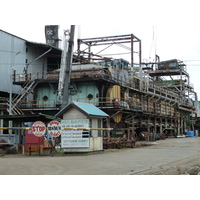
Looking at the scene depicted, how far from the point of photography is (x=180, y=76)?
68.2 meters

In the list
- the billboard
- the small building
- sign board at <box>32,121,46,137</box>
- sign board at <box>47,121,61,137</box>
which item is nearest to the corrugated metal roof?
the small building

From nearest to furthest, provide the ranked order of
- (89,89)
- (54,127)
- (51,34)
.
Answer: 1. (54,127)
2. (89,89)
3. (51,34)

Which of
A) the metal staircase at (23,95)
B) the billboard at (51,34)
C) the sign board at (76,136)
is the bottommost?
the sign board at (76,136)

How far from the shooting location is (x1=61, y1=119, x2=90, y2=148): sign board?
20.0 metres

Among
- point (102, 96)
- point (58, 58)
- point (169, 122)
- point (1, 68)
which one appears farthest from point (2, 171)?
point (169, 122)

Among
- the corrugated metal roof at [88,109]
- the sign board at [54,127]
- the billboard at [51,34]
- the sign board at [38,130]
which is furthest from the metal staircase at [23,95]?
the sign board at [54,127]

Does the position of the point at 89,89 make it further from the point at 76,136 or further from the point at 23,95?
the point at 76,136

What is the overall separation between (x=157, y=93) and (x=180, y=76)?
559 inches

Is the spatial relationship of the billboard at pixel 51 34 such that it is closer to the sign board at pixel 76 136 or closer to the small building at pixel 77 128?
the small building at pixel 77 128

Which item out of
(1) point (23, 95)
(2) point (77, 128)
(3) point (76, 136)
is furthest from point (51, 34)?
(3) point (76, 136)

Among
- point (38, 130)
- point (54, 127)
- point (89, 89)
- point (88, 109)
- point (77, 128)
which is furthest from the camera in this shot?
point (89, 89)

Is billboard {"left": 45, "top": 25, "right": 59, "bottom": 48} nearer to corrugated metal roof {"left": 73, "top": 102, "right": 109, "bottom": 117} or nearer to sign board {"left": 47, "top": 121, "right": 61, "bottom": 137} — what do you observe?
corrugated metal roof {"left": 73, "top": 102, "right": 109, "bottom": 117}

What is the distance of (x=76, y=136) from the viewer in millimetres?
19969

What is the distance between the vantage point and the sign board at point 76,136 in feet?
65.5
